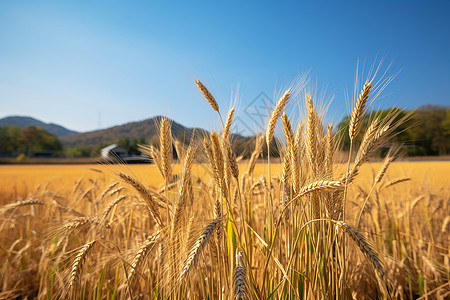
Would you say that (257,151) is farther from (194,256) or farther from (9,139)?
(9,139)

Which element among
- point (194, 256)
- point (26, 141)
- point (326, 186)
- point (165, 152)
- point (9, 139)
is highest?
point (9, 139)

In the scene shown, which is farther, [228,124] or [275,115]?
[228,124]

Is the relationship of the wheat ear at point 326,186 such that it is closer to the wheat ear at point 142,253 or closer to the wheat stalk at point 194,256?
the wheat stalk at point 194,256

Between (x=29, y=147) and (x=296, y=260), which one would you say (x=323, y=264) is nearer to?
(x=296, y=260)

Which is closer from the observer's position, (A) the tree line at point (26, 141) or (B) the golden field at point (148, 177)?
(B) the golden field at point (148, 177)

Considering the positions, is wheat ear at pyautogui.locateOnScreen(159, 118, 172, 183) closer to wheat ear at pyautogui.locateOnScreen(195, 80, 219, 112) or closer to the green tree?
wheat ear at pyautogui.locateOnScreen(195, 80, 219, 112)

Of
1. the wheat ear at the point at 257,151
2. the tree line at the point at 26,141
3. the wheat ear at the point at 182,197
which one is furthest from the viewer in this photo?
the tree line at the point at 26,141

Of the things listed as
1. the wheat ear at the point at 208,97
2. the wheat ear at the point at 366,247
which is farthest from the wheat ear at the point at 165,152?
the wheat ear at the point at 366,247

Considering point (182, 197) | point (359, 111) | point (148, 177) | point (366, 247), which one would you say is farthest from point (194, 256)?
point (148, 177)

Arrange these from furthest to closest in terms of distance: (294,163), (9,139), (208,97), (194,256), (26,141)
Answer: (26,141), (9,139), (208,97), (294,163), (194,256)

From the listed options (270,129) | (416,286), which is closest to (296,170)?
(270,129)

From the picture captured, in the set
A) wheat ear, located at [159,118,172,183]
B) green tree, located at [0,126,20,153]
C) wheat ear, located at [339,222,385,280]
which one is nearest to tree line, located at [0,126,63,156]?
green tree, located at [0,126,20,153]

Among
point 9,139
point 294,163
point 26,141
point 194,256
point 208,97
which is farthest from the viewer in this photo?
point 26,141

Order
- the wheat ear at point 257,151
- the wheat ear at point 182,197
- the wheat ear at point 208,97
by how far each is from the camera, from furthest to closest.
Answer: the wheat ear at point 257,151 < the wheat ear at point 208,97 < the wheat ear at point 182,197
